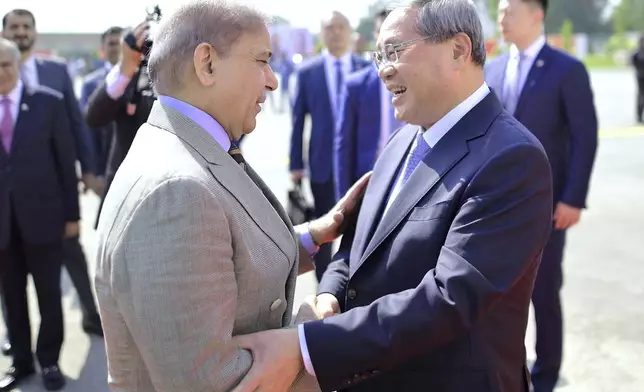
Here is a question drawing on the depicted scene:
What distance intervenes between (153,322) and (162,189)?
0.28 metres

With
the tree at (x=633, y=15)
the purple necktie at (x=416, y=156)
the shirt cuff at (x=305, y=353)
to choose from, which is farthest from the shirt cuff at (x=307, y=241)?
the tree at (x=633, y=15)

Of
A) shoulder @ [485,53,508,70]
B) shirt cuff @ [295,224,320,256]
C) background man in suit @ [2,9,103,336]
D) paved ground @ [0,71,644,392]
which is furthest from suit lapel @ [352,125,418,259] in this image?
background man in suit @ [2,9,103,336]

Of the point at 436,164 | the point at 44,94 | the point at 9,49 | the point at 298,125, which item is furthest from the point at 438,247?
the point at 298,125

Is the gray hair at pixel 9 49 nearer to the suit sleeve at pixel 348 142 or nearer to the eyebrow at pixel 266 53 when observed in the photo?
the suit sleeve at pixel 348 142

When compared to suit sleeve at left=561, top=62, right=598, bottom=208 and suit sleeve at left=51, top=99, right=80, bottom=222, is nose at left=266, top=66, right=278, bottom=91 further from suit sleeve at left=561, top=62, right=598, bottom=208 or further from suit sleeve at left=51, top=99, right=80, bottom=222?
suit sleeve at left=51, top=99, right=80, bottom=222

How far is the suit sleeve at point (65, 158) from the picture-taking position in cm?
393

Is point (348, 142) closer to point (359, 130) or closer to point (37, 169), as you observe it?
point (359, 130)

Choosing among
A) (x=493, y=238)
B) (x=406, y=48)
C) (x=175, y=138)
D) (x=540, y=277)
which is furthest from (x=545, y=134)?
(x=175, y=138)

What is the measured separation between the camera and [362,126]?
4.77m

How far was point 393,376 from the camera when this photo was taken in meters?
1.83

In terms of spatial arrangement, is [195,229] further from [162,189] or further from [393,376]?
[393,376]

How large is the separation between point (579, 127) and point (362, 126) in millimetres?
1700

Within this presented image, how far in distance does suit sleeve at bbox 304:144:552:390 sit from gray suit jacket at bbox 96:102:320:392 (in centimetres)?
23

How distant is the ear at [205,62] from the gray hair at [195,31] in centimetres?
1
